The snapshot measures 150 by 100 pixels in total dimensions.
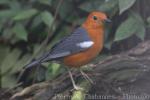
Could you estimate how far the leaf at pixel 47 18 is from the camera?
22.2 feet

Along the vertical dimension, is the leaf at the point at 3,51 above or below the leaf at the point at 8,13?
below

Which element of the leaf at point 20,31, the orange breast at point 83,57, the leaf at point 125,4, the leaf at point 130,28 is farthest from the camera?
the leaf at point 20,31

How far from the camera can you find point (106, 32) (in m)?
6.66

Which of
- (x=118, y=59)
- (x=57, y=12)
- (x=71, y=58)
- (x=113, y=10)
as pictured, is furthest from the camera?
(x=57, y=12)

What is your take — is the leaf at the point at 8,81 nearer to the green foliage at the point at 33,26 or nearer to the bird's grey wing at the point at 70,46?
the green foliage at the point at 33,26

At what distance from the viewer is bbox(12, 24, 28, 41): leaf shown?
22.6ft

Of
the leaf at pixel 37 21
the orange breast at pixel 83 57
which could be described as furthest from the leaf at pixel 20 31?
the orange breast at pixel 83 57

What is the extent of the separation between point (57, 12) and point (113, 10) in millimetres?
764

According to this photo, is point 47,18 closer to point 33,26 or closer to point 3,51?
point 33,26

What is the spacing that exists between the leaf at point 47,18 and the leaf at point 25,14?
12 centimetres

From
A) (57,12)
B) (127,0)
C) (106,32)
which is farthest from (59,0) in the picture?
(127,0)

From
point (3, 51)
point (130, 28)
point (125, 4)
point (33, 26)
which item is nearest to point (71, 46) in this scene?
point (125, 4)

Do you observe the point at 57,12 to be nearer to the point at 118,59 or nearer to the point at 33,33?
the point at 33,33

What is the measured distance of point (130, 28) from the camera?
20.6 ft
